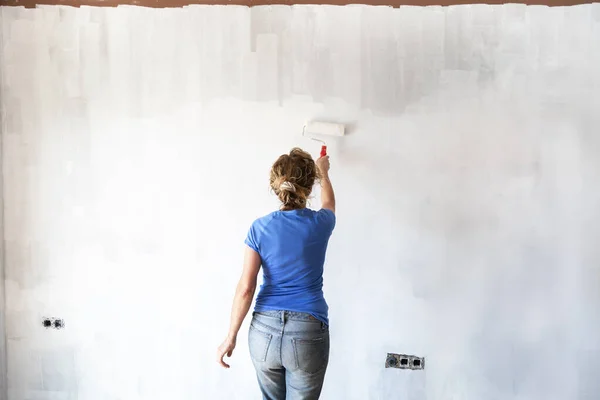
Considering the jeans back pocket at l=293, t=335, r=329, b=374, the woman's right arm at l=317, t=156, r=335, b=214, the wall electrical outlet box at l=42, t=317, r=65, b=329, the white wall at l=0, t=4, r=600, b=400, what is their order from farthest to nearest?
the wall electrical outlet box at l=42, t=317, r=65, b=329 → the white wall at l=0, t=4, r=600, b=400 → the woman's right arm at l=317, t=156, r=335, b=214 → the jeans back pocket at l=293, t=335, r=329, b=374

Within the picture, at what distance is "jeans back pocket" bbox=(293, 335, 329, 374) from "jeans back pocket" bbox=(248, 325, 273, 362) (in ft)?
0.33

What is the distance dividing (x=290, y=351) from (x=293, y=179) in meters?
0.59

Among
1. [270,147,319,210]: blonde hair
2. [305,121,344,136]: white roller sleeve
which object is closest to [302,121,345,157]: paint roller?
[305,121,344,136]: white roller sleeve

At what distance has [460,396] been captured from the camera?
2104mm

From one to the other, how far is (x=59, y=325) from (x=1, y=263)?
42cm

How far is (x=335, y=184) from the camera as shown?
209 cm

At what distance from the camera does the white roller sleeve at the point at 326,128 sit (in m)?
2.02

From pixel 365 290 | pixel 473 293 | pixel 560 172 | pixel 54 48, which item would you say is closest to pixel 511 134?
pixel 560 172

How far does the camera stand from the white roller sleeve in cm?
202

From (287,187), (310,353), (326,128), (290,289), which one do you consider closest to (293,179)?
(287,187)

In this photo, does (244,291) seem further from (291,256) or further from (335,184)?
(335,184)

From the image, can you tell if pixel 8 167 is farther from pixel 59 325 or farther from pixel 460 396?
pixel 460 396

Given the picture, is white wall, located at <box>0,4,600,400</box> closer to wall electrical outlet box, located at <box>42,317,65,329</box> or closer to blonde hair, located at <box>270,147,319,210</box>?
wall electrical outlet box, located at <box>42,317,65,329</box>

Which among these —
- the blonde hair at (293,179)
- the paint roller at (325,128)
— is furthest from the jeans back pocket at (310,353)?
the paint roller at (325,128)
